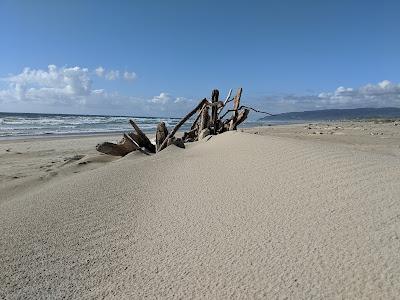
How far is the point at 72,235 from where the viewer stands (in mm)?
2355

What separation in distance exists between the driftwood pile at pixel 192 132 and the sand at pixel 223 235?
3130mm

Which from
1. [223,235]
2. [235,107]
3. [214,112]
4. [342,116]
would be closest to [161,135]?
[214,112]

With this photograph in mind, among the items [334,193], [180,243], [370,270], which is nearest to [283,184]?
[334,193]

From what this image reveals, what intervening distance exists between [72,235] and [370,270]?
67.2 inches

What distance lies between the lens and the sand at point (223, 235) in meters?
1.59

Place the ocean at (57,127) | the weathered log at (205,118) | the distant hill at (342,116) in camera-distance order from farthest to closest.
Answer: the distant hill at (342,116), the ocean at (57,127), the weathered log at (205,118)

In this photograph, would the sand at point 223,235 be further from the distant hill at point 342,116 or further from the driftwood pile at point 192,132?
the distant hill at point 342,116

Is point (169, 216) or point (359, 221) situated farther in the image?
point (169, 216)

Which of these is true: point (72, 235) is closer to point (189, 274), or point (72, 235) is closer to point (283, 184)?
point (189, 274)

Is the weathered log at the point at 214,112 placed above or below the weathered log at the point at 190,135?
above

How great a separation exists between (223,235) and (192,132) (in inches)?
257

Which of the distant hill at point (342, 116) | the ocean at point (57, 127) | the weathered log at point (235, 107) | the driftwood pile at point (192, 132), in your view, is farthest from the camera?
the distant hill at point (342, 116)

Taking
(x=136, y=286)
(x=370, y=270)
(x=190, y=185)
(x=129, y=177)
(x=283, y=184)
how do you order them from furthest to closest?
(x=129, y=177) < (x=190, y=185) < (x=283, y=184) < (x=136, y=286) < (x=370, y=270)

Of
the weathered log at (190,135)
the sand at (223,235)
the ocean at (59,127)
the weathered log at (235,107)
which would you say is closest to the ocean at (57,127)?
the ocean at (59,127)
